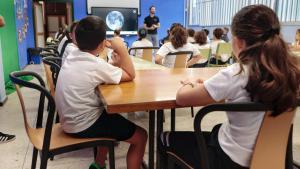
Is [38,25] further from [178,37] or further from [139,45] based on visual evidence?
[178,37]

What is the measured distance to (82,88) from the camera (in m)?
1.35

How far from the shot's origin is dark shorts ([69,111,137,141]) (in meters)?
1.39

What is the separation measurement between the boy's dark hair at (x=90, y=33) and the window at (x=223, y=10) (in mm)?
4242

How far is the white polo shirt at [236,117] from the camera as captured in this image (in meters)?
0.94

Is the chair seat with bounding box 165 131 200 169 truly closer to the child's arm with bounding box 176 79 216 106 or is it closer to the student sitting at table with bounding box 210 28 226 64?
the child's arm with bounding box 176 79 216 106

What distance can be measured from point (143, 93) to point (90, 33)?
1.46 ft

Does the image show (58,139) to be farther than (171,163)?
Yes

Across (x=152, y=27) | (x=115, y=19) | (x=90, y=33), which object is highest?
(x=115, y=19)

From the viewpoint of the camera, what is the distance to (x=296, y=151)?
7.59 feet

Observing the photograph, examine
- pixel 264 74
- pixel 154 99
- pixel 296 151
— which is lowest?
pixel 296 151

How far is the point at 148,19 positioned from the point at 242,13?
800 centimetres

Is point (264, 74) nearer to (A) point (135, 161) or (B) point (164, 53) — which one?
(A) point (135, 161)

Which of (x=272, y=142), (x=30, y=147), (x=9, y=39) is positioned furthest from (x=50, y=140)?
(x=9, y=39)

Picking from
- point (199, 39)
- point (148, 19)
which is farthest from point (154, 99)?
point (148, 19)
